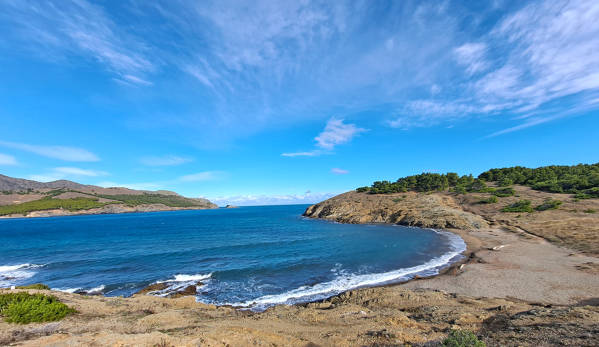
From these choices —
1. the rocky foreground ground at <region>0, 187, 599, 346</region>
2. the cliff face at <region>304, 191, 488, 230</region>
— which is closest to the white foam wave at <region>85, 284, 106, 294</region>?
the rocky foreground ground at <region>0, 187, 599, 346</region>

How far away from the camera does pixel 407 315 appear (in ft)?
44.0

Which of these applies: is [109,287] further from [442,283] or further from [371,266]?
[442,283]

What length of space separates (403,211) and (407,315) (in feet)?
204

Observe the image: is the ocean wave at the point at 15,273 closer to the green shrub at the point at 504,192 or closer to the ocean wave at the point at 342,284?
the ocean wave at the point at 342,284

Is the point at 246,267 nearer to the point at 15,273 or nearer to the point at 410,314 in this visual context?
the point at 410,314

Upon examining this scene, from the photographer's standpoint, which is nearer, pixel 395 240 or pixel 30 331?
pixel 30 331

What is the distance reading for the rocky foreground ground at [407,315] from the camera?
9141 millimetres

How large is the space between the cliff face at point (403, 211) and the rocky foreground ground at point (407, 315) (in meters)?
24.6

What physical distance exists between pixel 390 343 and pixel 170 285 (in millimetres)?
22652

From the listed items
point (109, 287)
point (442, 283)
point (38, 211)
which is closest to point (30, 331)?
point (109, 287)

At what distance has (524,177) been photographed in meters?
82.4

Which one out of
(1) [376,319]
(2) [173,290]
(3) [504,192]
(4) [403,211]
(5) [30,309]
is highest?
(3) [504,192]

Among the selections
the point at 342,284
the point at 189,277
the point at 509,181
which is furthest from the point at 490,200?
the point at 189,277

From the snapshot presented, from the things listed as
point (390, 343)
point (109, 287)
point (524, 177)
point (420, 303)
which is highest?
point (524, 177)
